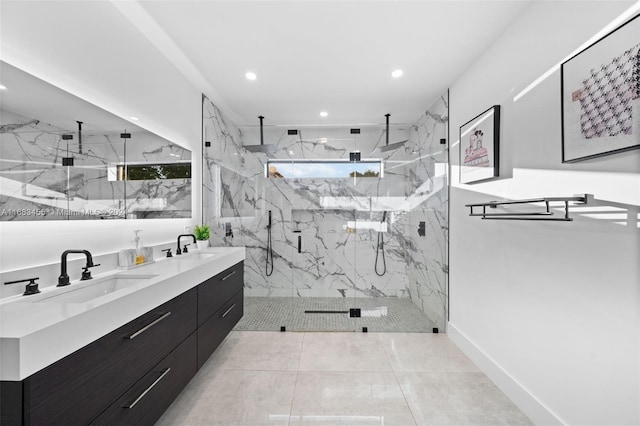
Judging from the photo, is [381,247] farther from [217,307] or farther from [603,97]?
[603,97]

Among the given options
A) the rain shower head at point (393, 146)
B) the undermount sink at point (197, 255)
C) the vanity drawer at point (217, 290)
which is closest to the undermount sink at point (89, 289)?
the vanity drawer at point (217, 290)

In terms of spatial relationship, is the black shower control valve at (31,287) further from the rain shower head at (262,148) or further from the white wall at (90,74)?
the rain shower head at (262,148)

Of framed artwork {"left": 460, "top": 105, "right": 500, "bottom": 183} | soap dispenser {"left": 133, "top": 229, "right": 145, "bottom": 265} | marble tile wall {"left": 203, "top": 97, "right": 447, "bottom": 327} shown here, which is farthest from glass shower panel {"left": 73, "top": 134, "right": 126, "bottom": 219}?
framed artwork {"left": 460, "top": 105, "right": 500, "bottom": 183}

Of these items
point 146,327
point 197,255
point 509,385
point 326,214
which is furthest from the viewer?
point 326,214

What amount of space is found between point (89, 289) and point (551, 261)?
255cm

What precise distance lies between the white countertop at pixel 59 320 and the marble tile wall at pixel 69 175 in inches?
16.0

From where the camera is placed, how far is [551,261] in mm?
1647

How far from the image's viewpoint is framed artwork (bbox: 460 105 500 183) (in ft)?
6.93

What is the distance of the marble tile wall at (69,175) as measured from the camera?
52.1 inches

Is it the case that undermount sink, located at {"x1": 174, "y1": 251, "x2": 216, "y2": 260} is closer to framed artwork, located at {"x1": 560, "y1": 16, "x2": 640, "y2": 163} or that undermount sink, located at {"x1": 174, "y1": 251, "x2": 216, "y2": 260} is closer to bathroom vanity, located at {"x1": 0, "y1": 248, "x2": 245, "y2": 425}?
bathroom vanity, located at {"x1": 0, "y1": 248, "x2": 245, "y2": 425}

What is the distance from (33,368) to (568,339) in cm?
229

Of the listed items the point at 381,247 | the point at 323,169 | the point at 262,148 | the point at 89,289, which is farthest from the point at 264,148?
the point at 89,289

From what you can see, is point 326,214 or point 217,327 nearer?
point 217,327

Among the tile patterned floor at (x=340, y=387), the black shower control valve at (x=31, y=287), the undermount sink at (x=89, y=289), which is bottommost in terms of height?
the tile patterned floor at (x=340, y=387)
